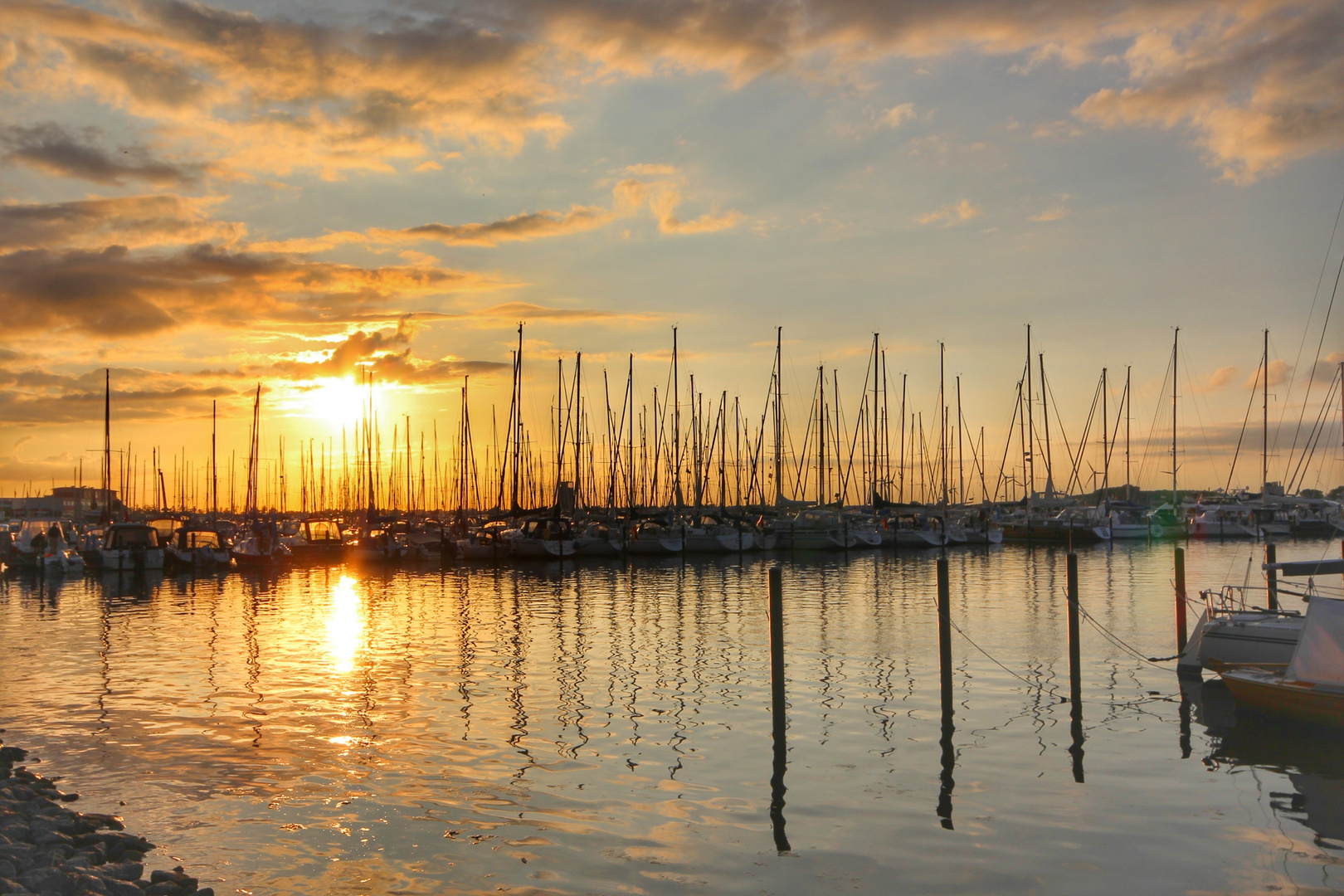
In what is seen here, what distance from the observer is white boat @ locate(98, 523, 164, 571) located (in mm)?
68438

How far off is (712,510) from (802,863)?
8552 centimetres

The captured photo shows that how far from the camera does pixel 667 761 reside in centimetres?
1895

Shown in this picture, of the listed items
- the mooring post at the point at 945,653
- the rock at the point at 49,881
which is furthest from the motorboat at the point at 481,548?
the rock at the point at 49,881

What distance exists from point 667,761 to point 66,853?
31.2 feet

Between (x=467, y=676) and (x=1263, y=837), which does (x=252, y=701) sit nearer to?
(x=467, y=676)

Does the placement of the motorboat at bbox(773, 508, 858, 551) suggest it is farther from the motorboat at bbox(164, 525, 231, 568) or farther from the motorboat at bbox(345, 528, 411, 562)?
the motorboat at bbox(164, 525, 231, 568)

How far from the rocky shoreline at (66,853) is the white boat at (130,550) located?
57.9 metres

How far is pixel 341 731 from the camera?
2162 centimetres

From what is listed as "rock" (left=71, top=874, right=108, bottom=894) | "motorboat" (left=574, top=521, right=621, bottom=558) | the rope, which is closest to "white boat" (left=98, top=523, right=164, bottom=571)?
"motorboat" (left=574, top=521, right=621, bottom=558)

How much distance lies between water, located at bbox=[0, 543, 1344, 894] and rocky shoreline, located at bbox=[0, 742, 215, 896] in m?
Answer: 0.59

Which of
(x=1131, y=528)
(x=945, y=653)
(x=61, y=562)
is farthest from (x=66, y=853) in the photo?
(x=1131, y=528)

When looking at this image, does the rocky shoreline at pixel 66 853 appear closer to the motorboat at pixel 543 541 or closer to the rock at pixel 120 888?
the rock at pixel 120 888

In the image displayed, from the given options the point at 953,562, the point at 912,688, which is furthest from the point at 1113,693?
the point at 953,562

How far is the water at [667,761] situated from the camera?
45.4 feet
